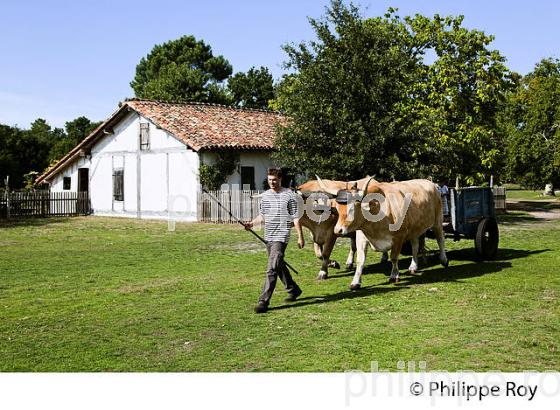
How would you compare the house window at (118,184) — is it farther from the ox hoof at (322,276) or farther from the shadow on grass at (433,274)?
the ox hoof at (322,276)

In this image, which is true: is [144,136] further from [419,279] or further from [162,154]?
[419,279]

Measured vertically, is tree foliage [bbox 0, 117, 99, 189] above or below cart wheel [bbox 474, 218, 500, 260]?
above

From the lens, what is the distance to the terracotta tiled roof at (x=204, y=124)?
96.4 ft

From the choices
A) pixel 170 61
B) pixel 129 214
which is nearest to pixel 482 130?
pixel 129 214

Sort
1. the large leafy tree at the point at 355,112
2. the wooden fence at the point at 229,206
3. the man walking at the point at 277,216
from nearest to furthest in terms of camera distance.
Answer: the man walking at the point at 277,216, the large leafy tree at the point at 355,112, the wooden fence at the point at 229,206

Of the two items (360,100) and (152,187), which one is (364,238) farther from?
(152,187)

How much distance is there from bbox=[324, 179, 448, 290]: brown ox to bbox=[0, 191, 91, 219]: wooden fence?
26269 mm

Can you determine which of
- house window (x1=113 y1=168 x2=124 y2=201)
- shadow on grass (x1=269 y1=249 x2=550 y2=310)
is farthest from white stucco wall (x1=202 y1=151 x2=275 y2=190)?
shadow on grass (x1=269 y1=249 x2=550 y2=310)

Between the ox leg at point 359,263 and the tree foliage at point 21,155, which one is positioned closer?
the ox leg at point 359,263

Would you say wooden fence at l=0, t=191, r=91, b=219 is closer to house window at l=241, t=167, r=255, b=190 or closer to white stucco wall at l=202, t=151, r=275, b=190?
white stucco wall at l=202, t=151, r=275, b=190

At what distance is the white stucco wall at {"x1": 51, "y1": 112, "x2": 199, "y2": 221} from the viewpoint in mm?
29562

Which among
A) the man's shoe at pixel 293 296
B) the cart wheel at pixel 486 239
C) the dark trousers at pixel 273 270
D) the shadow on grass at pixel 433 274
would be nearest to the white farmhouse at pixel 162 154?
the shadow on grass at pixel 433 274

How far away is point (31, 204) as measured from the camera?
111ft

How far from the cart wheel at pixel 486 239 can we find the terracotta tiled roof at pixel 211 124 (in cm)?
1560
